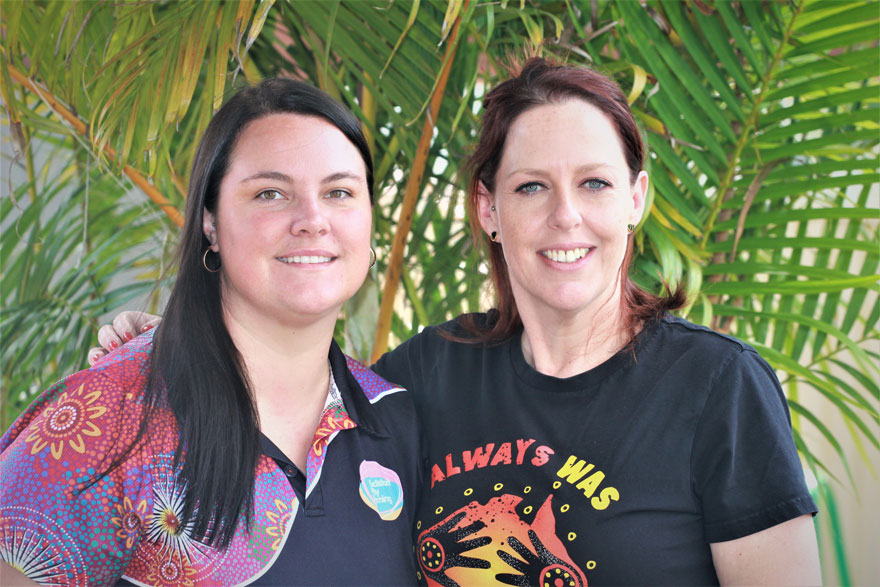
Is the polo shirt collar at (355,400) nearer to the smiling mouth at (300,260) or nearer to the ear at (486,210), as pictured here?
A: the smiling mouth at (300,260)

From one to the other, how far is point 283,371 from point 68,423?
33 cm

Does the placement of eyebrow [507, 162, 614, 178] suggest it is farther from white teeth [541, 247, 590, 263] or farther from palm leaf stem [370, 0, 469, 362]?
palm leaf stem [370, 0, 469, 362]

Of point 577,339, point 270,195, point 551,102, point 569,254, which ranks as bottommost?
point 577,339

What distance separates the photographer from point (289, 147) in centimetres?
119

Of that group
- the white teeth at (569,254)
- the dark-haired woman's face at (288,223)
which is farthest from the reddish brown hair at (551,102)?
the dark-haired woman's face at (288,223)

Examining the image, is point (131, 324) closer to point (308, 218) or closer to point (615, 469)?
point (308, 218)

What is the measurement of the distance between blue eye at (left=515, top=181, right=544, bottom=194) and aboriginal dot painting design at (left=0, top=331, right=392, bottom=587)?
0.56 metres

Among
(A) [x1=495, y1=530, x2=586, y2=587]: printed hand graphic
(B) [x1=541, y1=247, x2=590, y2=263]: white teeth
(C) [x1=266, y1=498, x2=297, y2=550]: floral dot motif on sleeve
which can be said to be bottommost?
(A) [x1=495, y1=530, x2=586, y2=587]: printed hand graphic

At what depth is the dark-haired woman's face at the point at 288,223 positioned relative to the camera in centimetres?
116

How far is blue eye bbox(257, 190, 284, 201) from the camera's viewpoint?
1.18 m

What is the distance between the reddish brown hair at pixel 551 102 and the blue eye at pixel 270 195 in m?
0.36

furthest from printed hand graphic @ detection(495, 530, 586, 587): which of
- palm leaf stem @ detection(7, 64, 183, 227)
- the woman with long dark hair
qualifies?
palm leaf stem @ detection(7, 64, 183, 227)

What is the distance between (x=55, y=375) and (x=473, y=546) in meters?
1.26

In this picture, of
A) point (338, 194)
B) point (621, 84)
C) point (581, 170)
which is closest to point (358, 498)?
point (338, 194)
